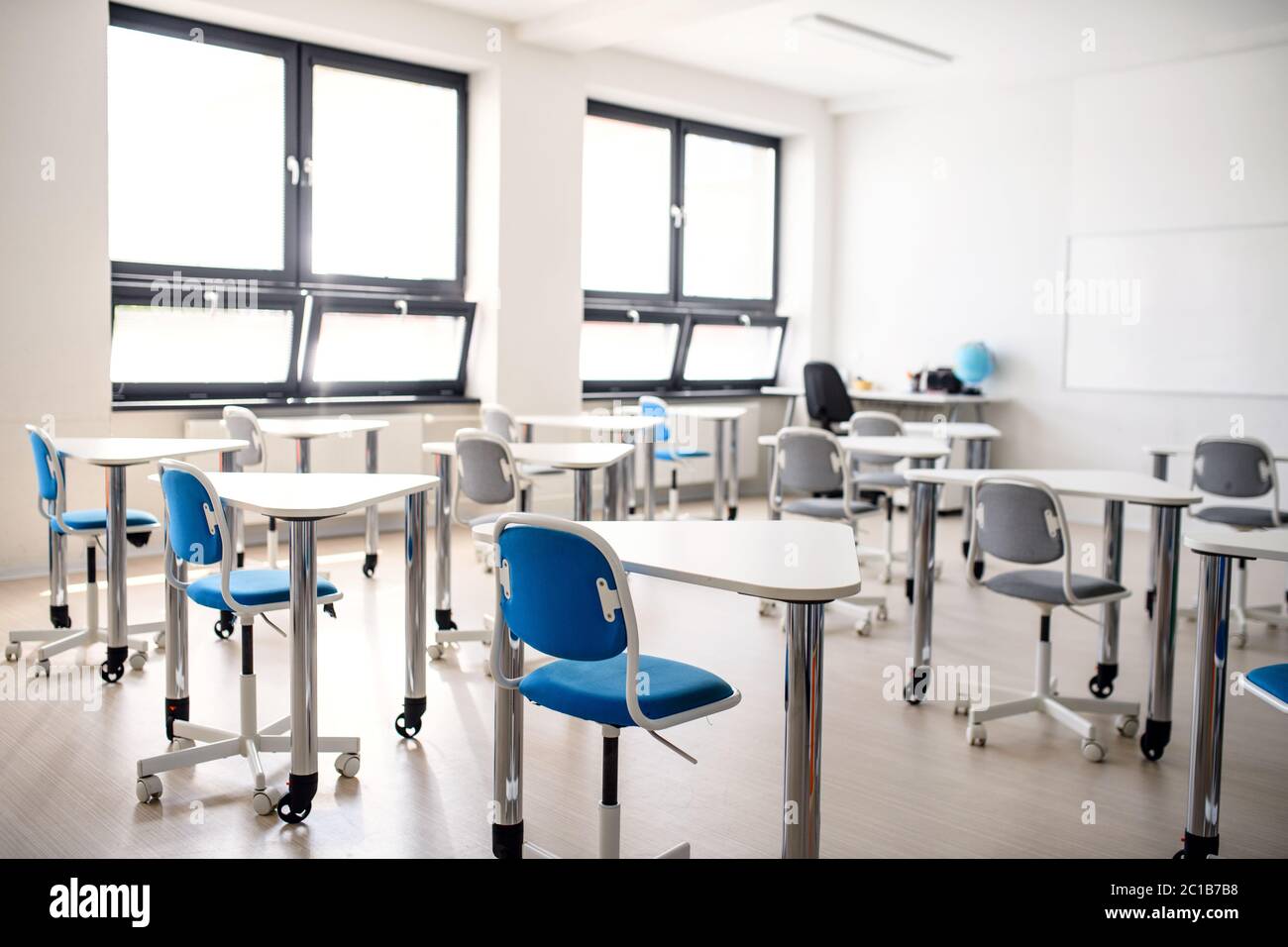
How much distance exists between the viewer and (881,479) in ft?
21.4

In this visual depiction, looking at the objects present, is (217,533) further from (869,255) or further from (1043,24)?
(869,255)

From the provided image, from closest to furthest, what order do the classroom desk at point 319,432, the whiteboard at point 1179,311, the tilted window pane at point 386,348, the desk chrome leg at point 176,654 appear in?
the desk chrome leg at point 176,654, the classroom desk at point 319,432, the tilted window pane at point 386,348, the whiteboard at point 1179,311

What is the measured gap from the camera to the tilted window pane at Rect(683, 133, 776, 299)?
32.6 ft

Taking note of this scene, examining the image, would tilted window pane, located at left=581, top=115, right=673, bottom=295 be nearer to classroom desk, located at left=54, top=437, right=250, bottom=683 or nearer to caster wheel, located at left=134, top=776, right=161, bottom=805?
classroom desk, located at left=54, top=437, right=250, bottom=683

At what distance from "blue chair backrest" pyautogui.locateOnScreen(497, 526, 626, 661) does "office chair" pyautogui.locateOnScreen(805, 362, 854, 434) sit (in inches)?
268

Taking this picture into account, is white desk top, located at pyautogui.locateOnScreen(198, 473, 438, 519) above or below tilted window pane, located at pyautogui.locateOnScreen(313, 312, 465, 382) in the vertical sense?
below

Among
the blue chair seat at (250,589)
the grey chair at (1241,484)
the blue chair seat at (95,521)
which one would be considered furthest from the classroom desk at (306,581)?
the grey chair at (1241,484)

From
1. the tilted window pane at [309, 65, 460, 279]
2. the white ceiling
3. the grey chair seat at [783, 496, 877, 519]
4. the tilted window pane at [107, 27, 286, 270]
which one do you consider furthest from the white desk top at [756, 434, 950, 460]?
the tilted window pane at [107, 27, 286, 270]

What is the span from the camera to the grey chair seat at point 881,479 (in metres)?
6.44

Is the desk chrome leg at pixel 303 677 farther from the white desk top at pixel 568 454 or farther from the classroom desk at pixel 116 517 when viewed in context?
the white desk top at pixel 568 454

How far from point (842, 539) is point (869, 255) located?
767cm

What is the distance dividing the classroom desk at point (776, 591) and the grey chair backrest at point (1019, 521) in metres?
0.88

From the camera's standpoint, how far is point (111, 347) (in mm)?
6598
